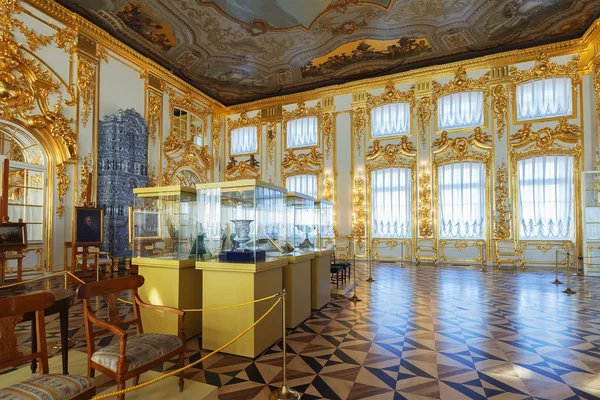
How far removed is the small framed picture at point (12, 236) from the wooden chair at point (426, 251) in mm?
11369

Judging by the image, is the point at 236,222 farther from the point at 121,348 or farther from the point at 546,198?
the point at 546,198

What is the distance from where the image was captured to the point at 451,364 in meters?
3.80

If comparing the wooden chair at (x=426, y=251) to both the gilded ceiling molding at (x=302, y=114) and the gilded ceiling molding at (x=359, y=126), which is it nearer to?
the gilded ceiling molding at (x=359, y=126)

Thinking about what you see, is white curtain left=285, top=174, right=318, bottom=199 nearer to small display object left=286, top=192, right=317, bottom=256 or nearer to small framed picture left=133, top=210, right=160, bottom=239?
small display object left=286, top=192, right=317, bottom=256

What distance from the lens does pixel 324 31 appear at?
11.3 metres

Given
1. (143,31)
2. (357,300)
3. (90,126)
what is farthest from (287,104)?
(357,300)

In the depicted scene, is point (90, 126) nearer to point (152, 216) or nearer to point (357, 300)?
point (152, 216)

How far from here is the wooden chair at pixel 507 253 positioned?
11.3 metres

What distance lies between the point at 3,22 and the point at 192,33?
480cm

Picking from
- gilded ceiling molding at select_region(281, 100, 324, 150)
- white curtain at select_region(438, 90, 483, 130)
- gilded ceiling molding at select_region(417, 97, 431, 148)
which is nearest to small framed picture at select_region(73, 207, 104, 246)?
gilded ceiling molding at select_region(281, 100, 324, 150)

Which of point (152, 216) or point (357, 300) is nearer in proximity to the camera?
point (152, 216)

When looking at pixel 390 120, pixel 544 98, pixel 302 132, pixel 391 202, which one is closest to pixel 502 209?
pixel 391 202

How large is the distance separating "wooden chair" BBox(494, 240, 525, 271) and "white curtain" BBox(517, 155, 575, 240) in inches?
21.3

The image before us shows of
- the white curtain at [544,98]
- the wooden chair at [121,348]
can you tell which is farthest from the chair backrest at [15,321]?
the white curtain at [544,98]
